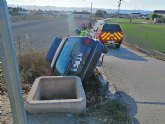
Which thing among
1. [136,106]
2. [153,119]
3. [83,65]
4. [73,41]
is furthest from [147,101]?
[73,41]

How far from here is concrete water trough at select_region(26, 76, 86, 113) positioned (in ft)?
17.3

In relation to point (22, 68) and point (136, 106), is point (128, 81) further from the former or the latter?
point (22, 68)

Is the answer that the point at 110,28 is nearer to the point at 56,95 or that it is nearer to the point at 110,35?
the point at 110,35

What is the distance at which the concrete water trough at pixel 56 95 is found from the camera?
5.27 metres

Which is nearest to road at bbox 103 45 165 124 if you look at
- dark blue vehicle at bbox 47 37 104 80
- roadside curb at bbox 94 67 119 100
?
roadside curb at bbox 94 67 119 100

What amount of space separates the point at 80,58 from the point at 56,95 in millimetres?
1353

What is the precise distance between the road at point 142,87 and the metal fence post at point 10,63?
3.93m

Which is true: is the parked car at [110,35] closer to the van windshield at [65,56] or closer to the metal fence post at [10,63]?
the van windshield at [65,56]

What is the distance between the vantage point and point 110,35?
20.6m

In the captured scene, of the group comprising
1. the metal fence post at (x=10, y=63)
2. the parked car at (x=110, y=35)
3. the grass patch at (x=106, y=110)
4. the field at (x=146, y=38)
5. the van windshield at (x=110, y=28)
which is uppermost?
the metal fence post at (x=10, y=63)

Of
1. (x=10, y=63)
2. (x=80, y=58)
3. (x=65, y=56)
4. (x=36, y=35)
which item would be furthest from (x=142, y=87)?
(x=36, y=35)

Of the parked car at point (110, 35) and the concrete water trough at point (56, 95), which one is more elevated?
the concrete water trough at point (56, 95)

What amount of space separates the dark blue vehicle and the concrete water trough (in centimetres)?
89

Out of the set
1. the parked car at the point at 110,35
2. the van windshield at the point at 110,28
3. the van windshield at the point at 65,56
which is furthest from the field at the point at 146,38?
the van windshield at the point at 65,56
